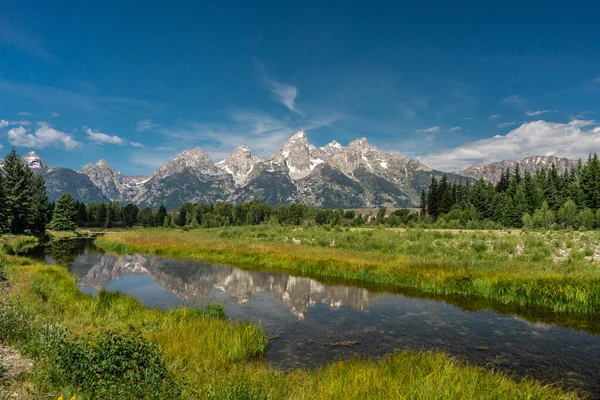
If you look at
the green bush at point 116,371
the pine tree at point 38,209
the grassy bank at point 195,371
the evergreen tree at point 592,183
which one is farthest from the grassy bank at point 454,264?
the evergreen tree at point 592,183

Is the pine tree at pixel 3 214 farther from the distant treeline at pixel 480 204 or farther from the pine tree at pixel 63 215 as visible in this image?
the pine tree at pixel 63 215

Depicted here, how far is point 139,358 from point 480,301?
2166cm

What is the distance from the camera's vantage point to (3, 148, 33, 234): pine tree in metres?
65.2

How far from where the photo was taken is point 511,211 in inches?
3706

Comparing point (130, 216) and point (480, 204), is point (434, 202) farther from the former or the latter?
point (130, 216)

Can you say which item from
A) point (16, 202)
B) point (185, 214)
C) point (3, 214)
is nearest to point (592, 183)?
point (3, 214)

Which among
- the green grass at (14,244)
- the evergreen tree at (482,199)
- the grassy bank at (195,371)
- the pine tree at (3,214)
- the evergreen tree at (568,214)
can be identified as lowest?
the green grass at (14,244)

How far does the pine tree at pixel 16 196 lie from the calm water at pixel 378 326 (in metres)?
48.7

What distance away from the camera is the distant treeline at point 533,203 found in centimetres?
7706

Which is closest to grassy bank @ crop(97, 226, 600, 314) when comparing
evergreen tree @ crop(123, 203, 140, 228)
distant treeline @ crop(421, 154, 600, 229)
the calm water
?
the calm water

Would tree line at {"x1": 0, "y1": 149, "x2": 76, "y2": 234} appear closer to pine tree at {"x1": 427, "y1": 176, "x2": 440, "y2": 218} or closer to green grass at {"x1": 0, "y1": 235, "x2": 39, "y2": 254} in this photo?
green grass at {"x1": 0, "y1": 235, "x2": 39, "y2": 254}

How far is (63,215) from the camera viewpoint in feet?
321

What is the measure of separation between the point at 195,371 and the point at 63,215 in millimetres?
109356

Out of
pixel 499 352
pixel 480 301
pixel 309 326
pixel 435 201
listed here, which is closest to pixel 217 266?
pixel 309 326
